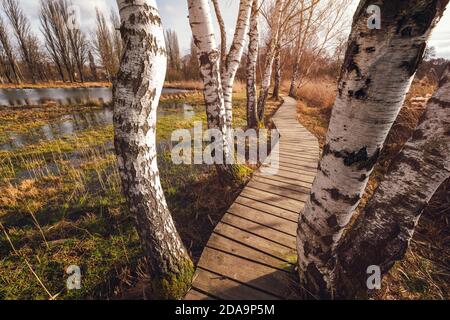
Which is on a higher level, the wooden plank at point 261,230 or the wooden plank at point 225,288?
the wooden plank at point 261,230

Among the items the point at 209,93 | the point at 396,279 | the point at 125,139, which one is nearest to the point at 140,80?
the point at 125,139

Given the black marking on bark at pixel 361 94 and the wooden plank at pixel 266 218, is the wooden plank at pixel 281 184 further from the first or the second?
the black marking on bark at pixel 361 94

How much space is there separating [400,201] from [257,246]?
141 centimetres

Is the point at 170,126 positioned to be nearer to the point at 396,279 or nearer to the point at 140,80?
the point at 140,80

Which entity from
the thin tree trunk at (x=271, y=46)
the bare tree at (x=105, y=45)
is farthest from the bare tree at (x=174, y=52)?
the thin tree trunk at (x=271, y=46)

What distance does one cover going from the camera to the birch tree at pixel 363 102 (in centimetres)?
90

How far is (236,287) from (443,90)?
2309 millimetres

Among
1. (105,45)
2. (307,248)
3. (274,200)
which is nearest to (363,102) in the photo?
(307,248)

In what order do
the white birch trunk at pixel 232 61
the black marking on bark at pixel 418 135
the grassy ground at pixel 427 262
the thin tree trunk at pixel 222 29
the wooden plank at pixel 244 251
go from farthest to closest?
1. the thin tree trunk at pixel 222 29
2. the white birch trunk at pixel 232 61
3. the wooden plank at pixel 244 251
4. the grassy ground at pixel 427 262
5. the black marking on bark at pixel 418 135

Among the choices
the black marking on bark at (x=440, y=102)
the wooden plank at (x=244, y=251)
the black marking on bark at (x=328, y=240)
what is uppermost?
the black marking on bark at (x=440, y=102)

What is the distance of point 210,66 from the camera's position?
9.61 ft

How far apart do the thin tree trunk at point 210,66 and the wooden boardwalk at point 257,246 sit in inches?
33.2

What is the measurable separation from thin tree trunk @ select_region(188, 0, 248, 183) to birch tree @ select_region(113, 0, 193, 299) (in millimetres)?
1457
